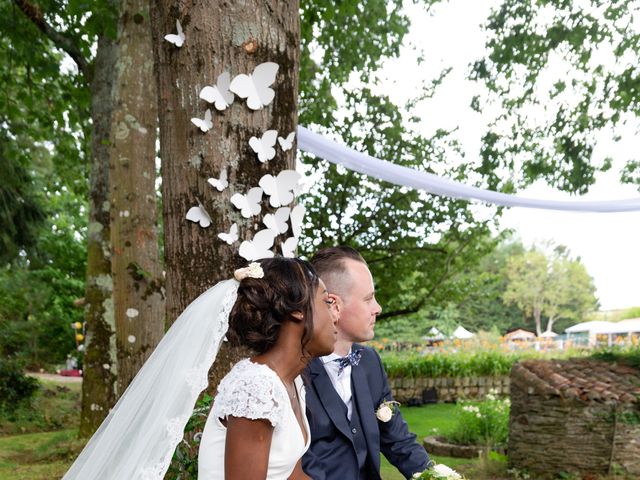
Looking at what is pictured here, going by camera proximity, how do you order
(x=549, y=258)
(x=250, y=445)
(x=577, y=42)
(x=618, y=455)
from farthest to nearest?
(x=549, y=258) → (x=577, y=42) → (x=618, y=455) → (x=250, y=445)

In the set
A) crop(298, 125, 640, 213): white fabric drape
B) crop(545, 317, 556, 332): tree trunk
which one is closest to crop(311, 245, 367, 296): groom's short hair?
crop(298, 125, 640, 213): white fabric drape

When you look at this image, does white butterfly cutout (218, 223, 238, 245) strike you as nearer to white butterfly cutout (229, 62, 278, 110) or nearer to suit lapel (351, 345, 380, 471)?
white butterfly cutout (229, 62, 278, 110)

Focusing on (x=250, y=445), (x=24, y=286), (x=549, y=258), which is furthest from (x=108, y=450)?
(x=549, y=258)

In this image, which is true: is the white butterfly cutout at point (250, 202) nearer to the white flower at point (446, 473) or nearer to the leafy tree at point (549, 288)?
the white flower at point (446, 473)

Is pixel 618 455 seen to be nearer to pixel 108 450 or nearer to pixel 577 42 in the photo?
pixel 577 42

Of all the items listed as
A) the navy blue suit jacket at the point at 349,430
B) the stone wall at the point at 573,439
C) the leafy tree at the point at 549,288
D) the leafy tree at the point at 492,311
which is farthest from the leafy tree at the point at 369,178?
the leafy tree at the point at 549,288

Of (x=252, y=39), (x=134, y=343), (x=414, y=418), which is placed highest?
(x=252, y=39)

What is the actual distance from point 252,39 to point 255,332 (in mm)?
1262

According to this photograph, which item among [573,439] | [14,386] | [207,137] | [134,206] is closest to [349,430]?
[207,137]

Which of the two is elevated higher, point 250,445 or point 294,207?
point 294,207

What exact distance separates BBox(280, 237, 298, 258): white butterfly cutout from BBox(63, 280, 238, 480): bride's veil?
0.61m

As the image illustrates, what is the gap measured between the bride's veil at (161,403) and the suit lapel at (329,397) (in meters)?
0.74

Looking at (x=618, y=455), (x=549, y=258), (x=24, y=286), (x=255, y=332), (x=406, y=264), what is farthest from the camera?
(x=549, y=258)

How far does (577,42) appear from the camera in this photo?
10.8 metres
